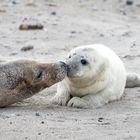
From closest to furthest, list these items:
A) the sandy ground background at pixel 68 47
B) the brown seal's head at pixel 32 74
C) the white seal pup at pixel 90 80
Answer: the sandy ground background at pixel 68 47 < the brown seal's head at pixel 32 74 < the white seal pup at pixel 90 80

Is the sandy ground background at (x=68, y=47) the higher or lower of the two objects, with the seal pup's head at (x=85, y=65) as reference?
lower

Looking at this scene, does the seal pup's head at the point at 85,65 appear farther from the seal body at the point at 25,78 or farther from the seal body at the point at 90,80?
the seal body at the point at 25,78

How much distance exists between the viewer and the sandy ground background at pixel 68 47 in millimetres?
5996

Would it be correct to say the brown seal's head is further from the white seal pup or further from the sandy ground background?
the sandy ground background

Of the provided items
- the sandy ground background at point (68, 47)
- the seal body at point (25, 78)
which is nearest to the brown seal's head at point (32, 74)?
the seal body at point (25, 78)

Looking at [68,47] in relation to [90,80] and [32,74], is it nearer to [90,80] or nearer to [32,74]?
[90,80]

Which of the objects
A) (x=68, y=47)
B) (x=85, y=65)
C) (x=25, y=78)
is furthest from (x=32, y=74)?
(x=68, y=47)

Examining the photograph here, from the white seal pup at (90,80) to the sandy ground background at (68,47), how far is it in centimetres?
13

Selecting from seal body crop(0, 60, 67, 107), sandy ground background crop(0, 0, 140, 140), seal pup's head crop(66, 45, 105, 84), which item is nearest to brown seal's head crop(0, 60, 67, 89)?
seal body crop(0, 60, 67, 107)

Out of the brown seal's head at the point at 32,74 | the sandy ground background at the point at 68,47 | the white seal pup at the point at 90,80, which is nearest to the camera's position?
the sandy ground background at the point at 68,47

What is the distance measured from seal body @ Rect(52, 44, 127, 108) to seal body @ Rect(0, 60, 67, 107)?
162mm

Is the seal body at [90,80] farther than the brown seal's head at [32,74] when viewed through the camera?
Yes

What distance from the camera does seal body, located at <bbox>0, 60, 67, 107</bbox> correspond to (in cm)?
694

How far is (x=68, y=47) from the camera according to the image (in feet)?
36.9
